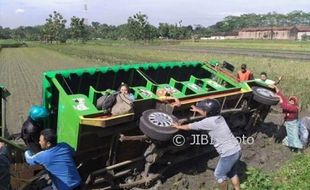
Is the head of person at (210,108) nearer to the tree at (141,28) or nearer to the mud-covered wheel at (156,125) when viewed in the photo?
the mud-covered wheel at (156,125)

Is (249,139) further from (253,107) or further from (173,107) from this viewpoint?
(173,107)

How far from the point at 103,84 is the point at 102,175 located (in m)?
2.18

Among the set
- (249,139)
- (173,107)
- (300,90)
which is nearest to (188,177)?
(173,107)

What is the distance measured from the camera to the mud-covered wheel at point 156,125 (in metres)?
6.18

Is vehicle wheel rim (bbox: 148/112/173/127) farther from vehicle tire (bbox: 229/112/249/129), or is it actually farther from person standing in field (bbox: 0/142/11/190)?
vehicle tire (bbox: 229/112/249/129)

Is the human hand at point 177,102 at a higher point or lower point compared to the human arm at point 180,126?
higher

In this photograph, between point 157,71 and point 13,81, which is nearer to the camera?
point 157,71

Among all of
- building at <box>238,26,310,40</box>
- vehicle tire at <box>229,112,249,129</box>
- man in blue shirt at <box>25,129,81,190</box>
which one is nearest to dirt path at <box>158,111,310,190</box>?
vehicle tire at <box>229,112,249,129</box>

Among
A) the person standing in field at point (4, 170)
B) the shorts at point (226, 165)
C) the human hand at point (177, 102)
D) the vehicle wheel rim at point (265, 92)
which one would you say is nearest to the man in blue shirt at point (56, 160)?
the person standing in field at point (4, 170)

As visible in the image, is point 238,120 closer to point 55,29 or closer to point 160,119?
point 160,119

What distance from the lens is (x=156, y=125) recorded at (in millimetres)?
6242

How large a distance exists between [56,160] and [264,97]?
16.9ft

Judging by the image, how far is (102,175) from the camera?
260 inches

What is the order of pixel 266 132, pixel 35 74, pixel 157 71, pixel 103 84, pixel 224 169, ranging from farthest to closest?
pixel 35 74 → pixel 266 132 → pixel 157 71 → pixel 103 84 → pixel 224 169
